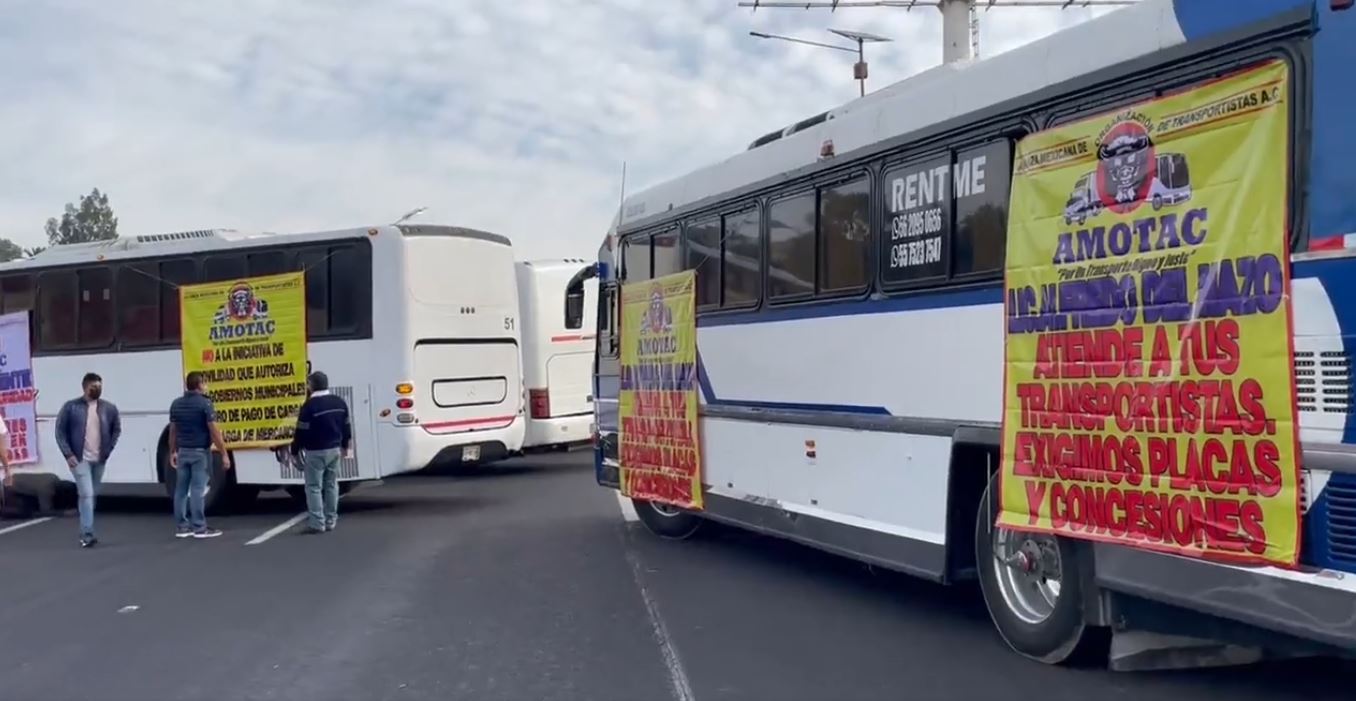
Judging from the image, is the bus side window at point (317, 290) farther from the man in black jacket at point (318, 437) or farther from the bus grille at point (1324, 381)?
the bus grille at point (1324, 381)

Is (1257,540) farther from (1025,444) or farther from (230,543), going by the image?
(230,543)

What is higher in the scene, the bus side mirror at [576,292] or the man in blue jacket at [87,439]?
the bus side mirror at [576,292]

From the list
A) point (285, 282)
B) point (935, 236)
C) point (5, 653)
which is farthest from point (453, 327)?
point (935, 236)

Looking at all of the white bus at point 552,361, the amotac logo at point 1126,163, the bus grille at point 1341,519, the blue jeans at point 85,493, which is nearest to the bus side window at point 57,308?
the blue jeans at point 85,493

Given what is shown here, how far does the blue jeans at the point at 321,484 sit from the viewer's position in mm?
12664

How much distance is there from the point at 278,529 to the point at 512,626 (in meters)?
6.17

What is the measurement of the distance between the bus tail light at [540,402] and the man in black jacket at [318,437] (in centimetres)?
571

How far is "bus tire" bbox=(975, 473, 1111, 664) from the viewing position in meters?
6.33

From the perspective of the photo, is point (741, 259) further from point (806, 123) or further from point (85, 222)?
point (85, 222)

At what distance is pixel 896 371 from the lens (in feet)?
24.9

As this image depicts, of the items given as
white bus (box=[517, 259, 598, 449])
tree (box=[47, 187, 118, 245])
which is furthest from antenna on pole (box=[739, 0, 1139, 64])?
tree (box=[47, 187, 118, 245])

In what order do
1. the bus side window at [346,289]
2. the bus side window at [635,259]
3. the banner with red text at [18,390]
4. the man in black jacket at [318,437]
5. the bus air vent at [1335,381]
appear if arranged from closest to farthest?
the bus air vent at [1335,381] < the bus side window at [635,259] < the man in black jacket at [318,437] < the bus side window at [346,289] < the banner with red text at [18,390]

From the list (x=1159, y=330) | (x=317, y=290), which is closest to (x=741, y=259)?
(x=1159, y=330)

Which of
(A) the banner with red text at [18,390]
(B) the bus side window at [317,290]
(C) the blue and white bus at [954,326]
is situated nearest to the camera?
(C) the blue and white bus at [954,326]
